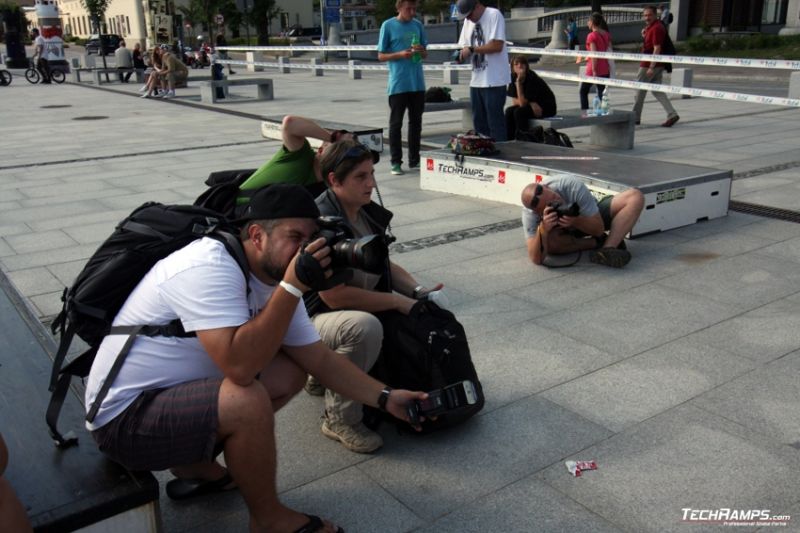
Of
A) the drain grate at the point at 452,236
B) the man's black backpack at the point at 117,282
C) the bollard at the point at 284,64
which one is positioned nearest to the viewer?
the man's black backpack at the point at 117,282

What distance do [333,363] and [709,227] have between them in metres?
4.54

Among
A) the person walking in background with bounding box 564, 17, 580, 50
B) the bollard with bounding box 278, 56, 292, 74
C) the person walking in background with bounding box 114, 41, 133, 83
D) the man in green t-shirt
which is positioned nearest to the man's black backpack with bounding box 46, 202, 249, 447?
the man in green t-shirt

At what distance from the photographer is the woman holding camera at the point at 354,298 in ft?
10.3

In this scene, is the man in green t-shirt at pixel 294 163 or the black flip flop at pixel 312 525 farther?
the man in green t-shirt at pixel 294 163

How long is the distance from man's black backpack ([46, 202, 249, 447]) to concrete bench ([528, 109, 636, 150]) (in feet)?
24.0

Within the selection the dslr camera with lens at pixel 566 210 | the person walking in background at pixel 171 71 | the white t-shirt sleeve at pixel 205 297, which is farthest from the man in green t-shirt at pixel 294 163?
the person walking in background at pixel 171 71

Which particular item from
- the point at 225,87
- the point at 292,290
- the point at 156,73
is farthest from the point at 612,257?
the point at 156,73

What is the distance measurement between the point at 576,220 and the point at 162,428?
11.9 feet

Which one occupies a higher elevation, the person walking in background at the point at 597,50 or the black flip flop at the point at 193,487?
the person walking in background at the point at 597,50

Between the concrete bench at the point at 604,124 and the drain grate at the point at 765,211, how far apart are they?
279cm

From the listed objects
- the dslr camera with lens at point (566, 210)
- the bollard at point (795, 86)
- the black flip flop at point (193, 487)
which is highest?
the bollard at point (795, 86)

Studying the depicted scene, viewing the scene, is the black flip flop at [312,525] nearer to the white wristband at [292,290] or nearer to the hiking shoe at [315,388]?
the white wristband at [292,290]

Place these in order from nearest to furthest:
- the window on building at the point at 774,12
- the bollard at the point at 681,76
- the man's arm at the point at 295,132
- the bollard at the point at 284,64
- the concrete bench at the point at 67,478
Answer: the concrete bench at the point at 67,478 < the man's arm at the point at 295,132 < the bollard at the point at 681,76 < the bollard at the point at 284,64 < the window on building at the point at 774,12

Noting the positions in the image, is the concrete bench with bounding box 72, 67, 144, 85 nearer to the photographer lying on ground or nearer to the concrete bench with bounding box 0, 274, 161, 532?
the photographer lying on ground
